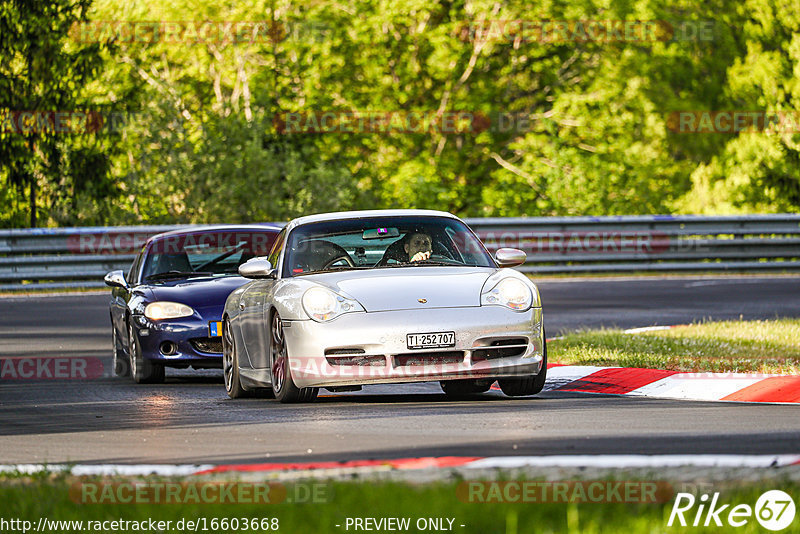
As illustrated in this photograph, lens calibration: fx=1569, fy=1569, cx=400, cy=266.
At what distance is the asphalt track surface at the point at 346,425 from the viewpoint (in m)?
8.15

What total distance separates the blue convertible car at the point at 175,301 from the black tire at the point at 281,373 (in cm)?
225

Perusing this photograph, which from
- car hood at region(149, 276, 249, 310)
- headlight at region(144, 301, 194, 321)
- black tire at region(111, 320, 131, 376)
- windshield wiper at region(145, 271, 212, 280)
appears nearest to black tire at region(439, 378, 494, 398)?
car hood at region(149, 276, 249, 310)

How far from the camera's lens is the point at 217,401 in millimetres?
11883

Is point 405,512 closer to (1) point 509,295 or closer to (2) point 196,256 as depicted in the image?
(1) point 509,295

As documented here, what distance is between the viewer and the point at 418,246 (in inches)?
467

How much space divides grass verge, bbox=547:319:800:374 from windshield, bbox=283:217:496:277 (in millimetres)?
1930

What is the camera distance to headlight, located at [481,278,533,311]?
35.7 feet

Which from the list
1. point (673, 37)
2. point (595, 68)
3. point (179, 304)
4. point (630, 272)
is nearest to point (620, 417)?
point (179, 304)

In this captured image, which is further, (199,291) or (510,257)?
(199,291)

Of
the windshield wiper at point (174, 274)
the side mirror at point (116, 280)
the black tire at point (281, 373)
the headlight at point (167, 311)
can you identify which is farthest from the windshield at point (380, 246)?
the side mirror at point (116, 280)

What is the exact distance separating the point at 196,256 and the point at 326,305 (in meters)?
5.23

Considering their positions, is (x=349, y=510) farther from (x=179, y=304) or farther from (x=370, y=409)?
Result: (x=179, y=304)

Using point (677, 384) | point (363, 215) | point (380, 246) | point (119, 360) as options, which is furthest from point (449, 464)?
point (119, 360)

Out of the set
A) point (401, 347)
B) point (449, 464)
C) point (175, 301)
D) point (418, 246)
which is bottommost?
point (175, 301)
